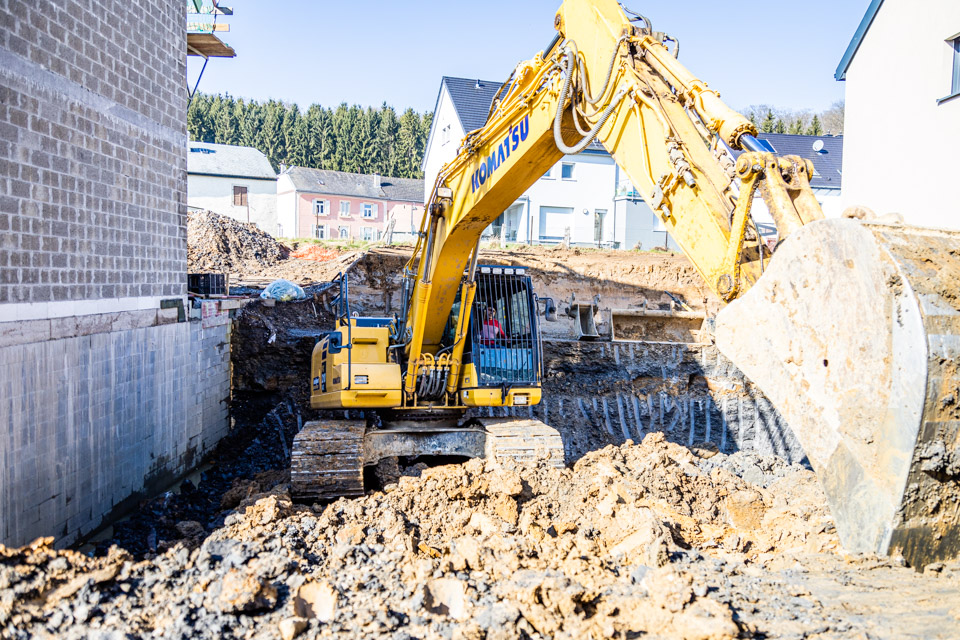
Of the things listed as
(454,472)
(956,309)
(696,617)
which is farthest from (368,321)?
(956,309)

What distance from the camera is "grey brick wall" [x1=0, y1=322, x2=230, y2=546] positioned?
20.9 feet

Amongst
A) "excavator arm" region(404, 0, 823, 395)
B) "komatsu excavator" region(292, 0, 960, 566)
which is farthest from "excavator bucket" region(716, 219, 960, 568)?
"excavator arm" region(404, 0, 823, 395)

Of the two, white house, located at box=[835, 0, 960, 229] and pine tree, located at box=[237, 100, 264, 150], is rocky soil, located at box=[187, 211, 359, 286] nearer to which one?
white house, located at box=[835, 0, 960, 229]

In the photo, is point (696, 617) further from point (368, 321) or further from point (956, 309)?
point (368, 321)

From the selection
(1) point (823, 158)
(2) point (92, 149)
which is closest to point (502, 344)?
(2) point (92, 149)

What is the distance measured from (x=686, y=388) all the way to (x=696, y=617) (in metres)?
10.9

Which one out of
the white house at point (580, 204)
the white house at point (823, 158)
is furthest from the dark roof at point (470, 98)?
the white house at point (823, 158)

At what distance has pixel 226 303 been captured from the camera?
11758 millimetres

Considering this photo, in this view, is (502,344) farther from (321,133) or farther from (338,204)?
(321,133)

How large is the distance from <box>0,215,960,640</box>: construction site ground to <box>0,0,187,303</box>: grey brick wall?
2669 mm

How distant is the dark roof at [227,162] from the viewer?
44128 millimetres

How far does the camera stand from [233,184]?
45094 millimetres

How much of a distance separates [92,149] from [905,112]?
13.2 metres

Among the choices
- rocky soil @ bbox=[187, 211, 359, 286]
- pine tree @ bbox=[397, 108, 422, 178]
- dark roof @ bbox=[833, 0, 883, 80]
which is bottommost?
rocky soil @ bbox=[187, 211, 359, 286]
